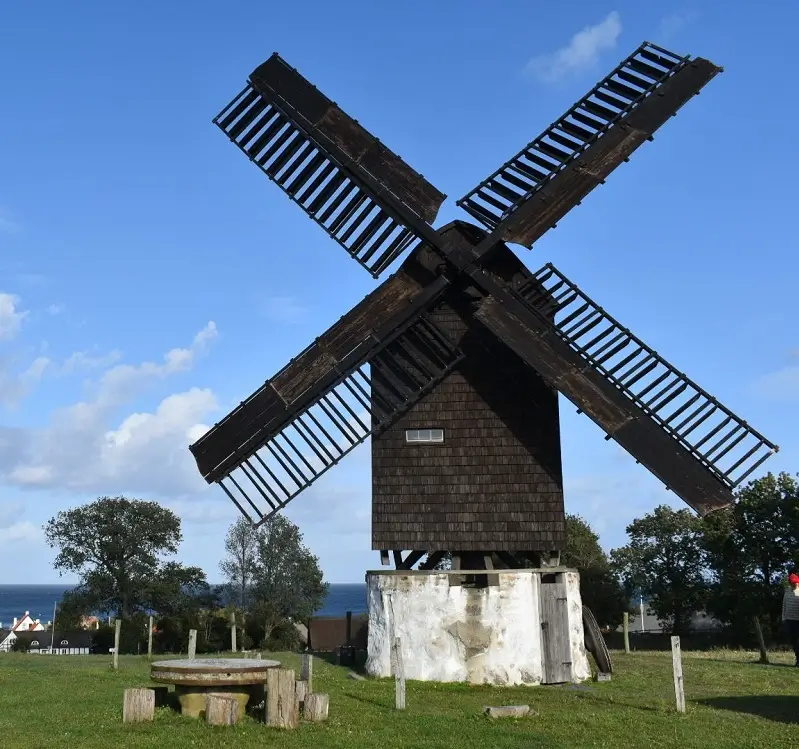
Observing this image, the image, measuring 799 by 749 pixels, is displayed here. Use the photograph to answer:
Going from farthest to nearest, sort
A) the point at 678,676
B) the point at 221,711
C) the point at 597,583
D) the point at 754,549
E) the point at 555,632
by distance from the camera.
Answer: the point at 597,583
the point at 754,549
the point at 555,632
the point at 678,676
the point at 221,711

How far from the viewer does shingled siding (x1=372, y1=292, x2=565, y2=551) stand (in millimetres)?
15547

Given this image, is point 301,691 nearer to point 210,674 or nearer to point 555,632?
point 210,674

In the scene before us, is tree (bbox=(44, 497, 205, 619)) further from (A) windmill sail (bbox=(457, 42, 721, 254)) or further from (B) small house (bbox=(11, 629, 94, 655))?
(A) windmill sail (bbox=(457, 42, 721, 254))

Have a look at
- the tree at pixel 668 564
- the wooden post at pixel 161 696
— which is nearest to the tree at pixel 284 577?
the tree at pixel 668 564

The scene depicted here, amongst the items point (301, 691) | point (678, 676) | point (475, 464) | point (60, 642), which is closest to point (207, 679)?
point (301, 691)

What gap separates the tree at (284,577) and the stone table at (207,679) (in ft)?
100

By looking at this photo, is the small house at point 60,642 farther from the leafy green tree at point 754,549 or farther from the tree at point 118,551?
the leafy green tree at point 754,549

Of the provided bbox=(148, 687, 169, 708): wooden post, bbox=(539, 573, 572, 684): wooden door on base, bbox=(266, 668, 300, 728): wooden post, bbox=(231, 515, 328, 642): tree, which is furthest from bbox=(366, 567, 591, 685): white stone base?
bbox=(231, 515, 328, 642): tree

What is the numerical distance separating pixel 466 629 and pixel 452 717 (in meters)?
3.95

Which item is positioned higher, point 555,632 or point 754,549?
point 754,549

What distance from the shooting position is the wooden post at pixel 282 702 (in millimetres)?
10117

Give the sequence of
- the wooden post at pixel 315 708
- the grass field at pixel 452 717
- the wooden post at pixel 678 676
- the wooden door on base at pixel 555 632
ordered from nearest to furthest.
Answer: the grass field at pixel 452 717, the wooden post at pixel 315 708, the wooden post at pixel 678 676, the wooden door on base at pixel 555 632

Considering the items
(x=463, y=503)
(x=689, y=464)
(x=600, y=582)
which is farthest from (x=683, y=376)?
(x=600, y=582)

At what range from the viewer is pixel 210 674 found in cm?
1044
